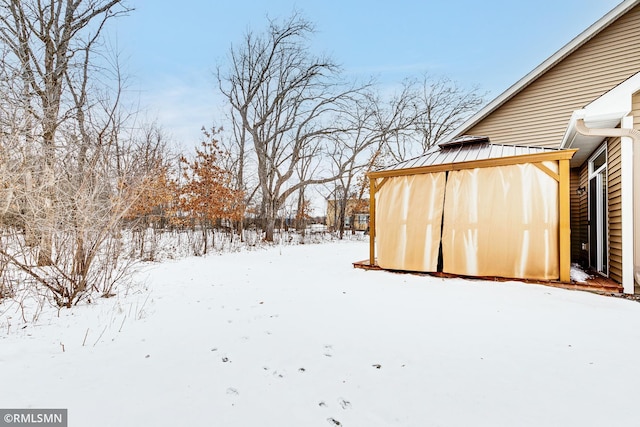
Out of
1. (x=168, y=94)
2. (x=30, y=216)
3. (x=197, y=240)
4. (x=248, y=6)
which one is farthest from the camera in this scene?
(x=248, y=6)

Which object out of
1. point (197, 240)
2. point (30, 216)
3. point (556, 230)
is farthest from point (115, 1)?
point (556, 230)

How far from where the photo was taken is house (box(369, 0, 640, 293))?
4453 millimetres

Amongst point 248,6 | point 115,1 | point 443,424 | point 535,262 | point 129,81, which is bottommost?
point 443,424

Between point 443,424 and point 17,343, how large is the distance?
11.6 feet

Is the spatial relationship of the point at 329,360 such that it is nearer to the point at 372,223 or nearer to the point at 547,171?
the point at 372,223

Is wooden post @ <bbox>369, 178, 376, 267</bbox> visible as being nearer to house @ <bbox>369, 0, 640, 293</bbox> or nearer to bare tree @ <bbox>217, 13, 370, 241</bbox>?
house @ <bbox>369, 0, 640, 293</bbox>

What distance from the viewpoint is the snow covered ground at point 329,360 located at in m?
1.75

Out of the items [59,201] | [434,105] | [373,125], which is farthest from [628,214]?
[434,105]

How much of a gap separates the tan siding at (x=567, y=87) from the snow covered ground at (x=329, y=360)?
190 inches

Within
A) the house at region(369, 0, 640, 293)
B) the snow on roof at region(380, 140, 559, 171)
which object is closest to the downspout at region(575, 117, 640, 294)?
the house at region(369, 0, 640, 293)

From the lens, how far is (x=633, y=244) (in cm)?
423

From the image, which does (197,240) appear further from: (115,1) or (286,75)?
(286,75)

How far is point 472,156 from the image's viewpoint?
18.6 ft

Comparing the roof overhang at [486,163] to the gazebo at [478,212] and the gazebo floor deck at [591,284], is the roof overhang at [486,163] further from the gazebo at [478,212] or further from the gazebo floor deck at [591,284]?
the gazebo floor deck at [591,284]
